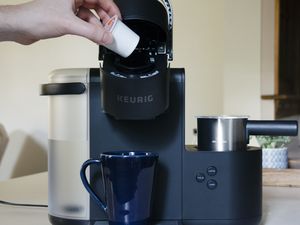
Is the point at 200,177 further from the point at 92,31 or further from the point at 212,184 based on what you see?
the point at 92,31

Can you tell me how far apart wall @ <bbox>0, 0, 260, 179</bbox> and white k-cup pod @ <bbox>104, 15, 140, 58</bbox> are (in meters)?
1.28

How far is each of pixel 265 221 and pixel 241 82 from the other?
1.11 meters

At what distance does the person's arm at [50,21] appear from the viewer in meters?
0.57

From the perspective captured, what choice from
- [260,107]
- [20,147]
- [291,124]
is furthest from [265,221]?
[20,147]

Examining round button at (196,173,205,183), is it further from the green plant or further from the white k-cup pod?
the green plant

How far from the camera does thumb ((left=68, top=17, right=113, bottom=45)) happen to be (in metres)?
0.56

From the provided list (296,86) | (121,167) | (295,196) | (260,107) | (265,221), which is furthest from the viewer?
(296,86)

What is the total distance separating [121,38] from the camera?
1.86 ft

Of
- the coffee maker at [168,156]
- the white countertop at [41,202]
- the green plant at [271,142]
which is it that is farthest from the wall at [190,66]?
the coffee maker at [168,156]

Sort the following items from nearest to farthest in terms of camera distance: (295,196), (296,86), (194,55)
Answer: (295,196)
(194,55)
(296,86)

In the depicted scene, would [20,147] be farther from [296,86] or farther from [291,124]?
[291,124]

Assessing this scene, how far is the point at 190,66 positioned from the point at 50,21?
1496 mm

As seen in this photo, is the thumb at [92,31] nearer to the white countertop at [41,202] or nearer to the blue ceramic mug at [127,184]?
the blue ceramic mug at [127,184]

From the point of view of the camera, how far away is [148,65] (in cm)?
61
